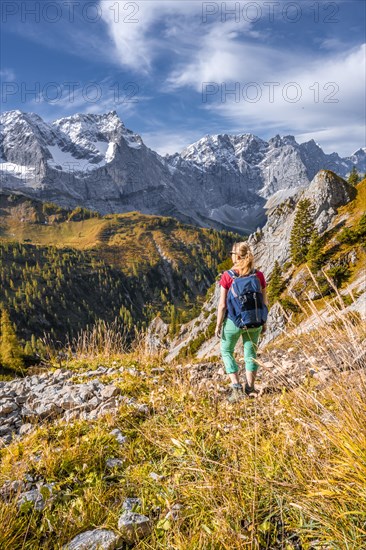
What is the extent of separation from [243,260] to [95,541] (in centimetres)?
522

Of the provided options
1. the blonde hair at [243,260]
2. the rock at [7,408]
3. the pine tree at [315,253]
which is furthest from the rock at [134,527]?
the pine tree at [315,253]

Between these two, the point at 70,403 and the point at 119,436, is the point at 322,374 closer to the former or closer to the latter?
the point at 119,436

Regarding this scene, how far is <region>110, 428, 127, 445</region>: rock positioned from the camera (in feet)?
15.8

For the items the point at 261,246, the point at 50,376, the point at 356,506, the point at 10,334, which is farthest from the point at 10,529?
the point at 261,246

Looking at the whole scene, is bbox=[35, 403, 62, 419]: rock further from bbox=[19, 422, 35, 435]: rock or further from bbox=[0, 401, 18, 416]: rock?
bbox=[0, 401, 18, 416]: rock

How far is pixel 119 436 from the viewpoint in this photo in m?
4.96

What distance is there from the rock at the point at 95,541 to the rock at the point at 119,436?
5.48 ft

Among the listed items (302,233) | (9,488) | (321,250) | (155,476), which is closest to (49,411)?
(9,488)

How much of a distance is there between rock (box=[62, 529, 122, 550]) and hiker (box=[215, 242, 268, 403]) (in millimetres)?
3527

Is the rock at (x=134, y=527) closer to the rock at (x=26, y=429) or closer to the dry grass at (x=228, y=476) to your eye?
the dry grass at (x=228, y=476)

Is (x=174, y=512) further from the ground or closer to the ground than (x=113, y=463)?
further from the ground

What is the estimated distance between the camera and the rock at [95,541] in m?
2.94

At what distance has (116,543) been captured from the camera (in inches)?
118

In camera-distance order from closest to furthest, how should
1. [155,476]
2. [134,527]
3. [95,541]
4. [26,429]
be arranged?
[95,541]
[134,527]
[155,476]
[26,429]
